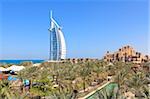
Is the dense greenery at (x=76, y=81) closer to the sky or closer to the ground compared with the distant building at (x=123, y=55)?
closer to the ground

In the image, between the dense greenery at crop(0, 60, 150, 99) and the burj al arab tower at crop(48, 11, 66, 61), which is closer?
the dense greenery at crop(0, 60, 150, 99)

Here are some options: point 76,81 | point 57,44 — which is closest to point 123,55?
point 57,44

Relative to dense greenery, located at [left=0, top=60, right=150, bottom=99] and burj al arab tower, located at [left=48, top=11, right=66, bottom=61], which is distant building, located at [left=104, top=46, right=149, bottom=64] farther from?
dense greenery, located at [left=0, top=60, right=150, bottom=99]

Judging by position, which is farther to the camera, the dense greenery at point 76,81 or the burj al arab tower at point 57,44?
the burj al arab tower at point 57,44

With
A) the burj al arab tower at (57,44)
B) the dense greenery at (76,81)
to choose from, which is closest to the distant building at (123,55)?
the burj al arab tower at (57,44)

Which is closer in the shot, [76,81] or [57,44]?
[76,81]

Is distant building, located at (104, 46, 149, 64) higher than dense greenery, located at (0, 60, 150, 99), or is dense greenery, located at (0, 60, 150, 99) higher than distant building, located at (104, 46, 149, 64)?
distant building, located at (104, 46, 149, 64)

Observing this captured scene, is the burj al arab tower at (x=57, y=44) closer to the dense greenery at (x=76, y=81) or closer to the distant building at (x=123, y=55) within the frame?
the distant building at (x=123, y=55)

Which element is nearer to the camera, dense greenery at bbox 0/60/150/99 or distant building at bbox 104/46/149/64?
dense greenery at bbox 0/60/150/99

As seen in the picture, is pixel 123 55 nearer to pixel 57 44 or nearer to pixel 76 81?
pixel 57 44

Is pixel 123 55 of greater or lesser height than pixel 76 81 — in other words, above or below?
above

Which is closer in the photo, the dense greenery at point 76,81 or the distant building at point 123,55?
the dense greenery at point 76,81

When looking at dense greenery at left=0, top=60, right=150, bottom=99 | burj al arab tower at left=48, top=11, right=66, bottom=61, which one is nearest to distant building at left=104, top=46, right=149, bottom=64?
burj al arab tower at left=48, top=11, right=66, bottom=61

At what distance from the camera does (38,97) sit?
1672 cm
